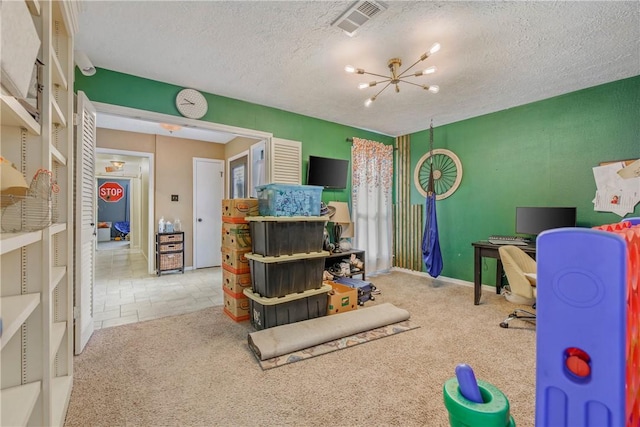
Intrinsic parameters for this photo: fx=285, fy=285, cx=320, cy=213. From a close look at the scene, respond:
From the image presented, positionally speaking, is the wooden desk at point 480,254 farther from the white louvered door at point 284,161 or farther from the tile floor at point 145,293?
the tile floor at point 145,293

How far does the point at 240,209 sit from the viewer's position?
3053mm

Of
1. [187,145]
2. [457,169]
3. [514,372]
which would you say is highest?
[187,145]

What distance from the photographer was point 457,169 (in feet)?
14.7

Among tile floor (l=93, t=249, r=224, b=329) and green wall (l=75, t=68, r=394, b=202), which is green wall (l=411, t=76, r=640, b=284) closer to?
green wall (l=75, t=68, r=394, b=202)

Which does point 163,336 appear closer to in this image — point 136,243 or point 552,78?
point 552,78

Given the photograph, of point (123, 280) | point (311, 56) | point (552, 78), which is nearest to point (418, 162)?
point (552, 78)

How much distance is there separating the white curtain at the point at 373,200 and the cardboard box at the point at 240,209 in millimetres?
2126

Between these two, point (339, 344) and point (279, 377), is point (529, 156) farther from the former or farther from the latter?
point (279, 377)

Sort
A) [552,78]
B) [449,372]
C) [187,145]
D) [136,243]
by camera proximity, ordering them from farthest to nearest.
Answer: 1. [136,243]
2. [187,145]
3. [552,78]
4. [449,372]

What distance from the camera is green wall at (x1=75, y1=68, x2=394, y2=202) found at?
2.84m

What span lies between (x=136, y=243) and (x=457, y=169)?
28.0 feet

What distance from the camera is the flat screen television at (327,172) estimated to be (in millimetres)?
4234

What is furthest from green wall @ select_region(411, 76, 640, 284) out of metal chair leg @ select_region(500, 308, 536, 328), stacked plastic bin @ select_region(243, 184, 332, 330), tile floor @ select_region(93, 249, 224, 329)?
tile floor @ select_region(93, 249, 224, 329)

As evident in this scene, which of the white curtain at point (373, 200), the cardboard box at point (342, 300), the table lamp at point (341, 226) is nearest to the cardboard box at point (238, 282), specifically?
the cardboard box at point (342, 300)
